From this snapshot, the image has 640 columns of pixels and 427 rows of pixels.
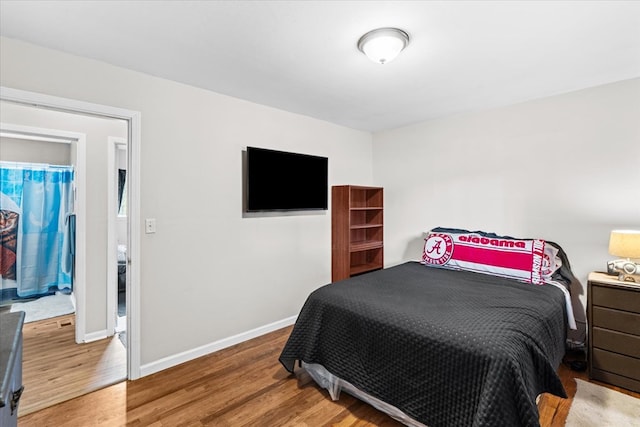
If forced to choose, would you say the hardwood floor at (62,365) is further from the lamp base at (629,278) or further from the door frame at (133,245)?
the lamp base at (629,278)

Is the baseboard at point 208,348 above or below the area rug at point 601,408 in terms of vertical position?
above

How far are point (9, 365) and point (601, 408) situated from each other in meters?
2.98

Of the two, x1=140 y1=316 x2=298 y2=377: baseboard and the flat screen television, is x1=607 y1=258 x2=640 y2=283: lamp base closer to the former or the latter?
the flat screen television

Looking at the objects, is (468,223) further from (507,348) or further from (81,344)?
(81,344)

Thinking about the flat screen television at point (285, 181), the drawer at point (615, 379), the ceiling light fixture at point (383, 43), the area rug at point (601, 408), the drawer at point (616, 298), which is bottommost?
the area rug at point (601, 408)

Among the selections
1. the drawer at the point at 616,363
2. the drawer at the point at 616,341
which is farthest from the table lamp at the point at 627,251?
the drawer at the point at 616,363

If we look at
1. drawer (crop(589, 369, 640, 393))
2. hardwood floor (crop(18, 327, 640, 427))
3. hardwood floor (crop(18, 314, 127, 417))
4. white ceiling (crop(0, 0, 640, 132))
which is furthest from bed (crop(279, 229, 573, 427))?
white ceiling (crop(0, 0, 640, 132))

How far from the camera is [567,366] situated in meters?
2.52

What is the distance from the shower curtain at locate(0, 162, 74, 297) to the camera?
161 inches

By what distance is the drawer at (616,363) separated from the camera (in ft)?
7.07

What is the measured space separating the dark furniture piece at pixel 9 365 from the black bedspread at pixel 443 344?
1567 mm

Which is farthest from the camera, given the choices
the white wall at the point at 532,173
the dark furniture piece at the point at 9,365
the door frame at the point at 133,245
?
the white wall at the point at 532,173

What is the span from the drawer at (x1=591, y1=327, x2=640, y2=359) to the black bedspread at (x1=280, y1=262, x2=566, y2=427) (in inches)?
12.0

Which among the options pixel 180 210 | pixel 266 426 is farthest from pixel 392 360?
pixel 180 210
